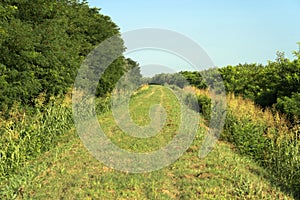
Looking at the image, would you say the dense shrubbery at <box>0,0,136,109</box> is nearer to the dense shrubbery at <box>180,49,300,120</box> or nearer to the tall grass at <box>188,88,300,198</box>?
the tall grass at <box>188,88,300,198</box>

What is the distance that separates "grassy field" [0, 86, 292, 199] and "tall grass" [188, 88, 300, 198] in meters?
0.42

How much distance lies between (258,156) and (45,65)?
10.3 metres

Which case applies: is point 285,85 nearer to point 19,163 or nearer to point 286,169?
point 286,169

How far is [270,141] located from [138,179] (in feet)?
15.9

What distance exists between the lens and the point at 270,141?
35.2ft

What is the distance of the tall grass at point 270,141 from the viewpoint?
Result: 849 cm

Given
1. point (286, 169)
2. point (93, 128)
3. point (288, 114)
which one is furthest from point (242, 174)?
point (93, 128)

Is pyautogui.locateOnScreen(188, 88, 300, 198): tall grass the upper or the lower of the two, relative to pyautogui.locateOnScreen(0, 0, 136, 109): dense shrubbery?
lower

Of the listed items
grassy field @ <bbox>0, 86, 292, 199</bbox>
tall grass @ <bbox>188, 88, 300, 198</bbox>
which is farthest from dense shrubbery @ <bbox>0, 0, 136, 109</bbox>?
tall grass @ <bbox>188, 88, 300, 198</bbox>

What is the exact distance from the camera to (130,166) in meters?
9.35

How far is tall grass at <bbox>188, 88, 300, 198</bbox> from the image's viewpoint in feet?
27.9

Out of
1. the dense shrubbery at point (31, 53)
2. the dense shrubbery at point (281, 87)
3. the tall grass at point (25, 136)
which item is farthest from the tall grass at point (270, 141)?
the dense shrubbery at point (31, 53)

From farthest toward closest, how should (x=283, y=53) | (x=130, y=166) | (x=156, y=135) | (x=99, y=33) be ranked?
(x=99, y=33), (x=283, y=53), (x=156, y=135), (x=130, y=166)

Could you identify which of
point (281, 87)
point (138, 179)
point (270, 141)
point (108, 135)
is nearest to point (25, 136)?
point (138, 179)
